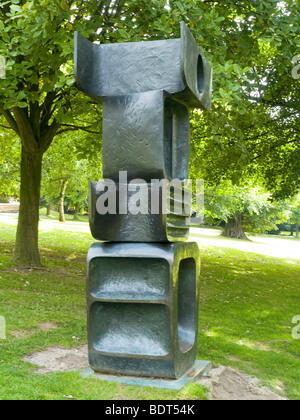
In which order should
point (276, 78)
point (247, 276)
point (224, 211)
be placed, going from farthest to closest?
point (224, 211) → point (247, 276) → point (276, 78)

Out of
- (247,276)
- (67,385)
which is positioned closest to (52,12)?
(67,385)

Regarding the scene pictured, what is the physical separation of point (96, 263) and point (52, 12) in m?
4.37

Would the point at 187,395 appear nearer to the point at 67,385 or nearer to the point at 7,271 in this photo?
the point at 67,385

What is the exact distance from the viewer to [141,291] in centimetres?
514

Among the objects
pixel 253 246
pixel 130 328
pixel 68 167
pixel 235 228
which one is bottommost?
pixel 253 246

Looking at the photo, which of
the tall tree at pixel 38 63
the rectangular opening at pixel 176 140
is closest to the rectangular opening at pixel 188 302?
the rectangular opening at pixel 176 140

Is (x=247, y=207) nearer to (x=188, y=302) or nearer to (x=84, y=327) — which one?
(x=84, y=327)

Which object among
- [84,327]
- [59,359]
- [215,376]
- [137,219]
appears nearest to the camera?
[137,219]

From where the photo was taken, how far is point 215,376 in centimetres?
552

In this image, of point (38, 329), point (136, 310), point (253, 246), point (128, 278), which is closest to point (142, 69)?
point (128, 278)

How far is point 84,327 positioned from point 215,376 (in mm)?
2693

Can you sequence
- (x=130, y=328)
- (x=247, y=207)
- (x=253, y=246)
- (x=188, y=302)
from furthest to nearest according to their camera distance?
(x=247, y=207) → (x=253, y=246) → (x=188, y=302) → (x=130, y=328)

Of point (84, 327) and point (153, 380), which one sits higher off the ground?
point (153, 380)

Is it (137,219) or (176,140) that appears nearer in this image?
(137,219)
